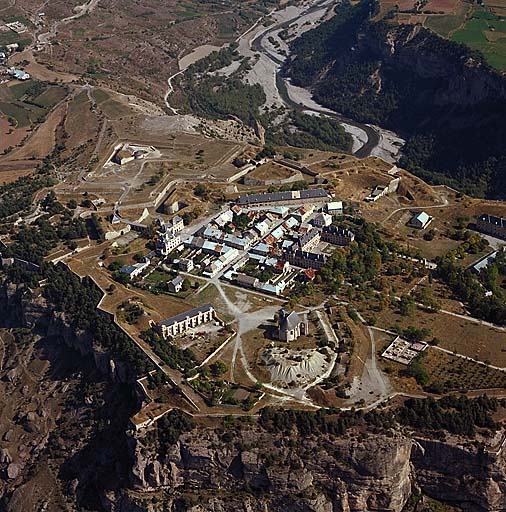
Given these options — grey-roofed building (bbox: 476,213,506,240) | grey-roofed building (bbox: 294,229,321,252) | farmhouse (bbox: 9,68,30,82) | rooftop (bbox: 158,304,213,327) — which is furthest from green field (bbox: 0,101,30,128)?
grey-roofed building (bbox: 476,213,506,240)

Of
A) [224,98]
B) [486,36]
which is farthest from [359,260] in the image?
[224,98]

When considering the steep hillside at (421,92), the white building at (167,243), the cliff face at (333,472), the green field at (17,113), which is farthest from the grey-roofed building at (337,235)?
the green field at (17,113)

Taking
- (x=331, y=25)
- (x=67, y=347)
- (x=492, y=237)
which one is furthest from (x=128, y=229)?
(x=331, y=25)

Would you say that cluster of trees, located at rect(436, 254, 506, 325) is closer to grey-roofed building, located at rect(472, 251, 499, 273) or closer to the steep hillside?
grey-roofed building, located at rect(472, 251, 499, 273)

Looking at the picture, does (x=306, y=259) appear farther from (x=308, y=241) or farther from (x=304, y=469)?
(x=304, y=469)

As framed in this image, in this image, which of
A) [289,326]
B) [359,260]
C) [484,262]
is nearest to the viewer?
[289,326]

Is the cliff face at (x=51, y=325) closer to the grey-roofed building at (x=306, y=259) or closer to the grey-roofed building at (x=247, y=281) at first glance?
the grey-roofed building at (x=247, y=281)
